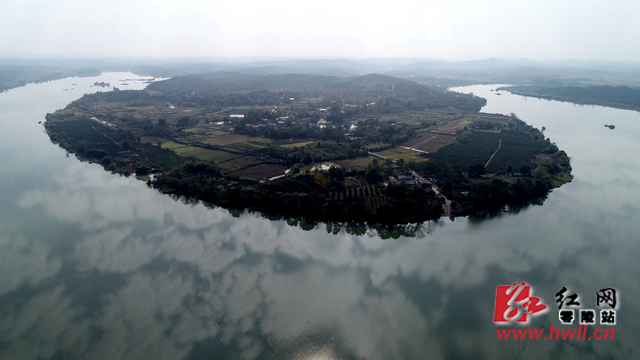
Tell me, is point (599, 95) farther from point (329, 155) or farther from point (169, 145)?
point (169, 145)

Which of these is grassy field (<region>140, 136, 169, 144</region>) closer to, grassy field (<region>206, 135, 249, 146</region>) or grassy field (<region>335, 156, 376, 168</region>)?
grassy field (<region>206, 135, 249, 146</region>)

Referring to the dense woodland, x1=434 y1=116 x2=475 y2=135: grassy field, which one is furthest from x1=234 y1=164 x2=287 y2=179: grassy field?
the dense woodland

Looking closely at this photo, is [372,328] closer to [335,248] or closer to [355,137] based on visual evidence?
[335,248]

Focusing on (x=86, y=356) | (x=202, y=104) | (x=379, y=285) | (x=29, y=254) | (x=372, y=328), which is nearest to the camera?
(x=86, y=356)

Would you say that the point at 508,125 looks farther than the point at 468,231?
Yes

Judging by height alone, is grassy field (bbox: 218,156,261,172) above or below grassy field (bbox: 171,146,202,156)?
below

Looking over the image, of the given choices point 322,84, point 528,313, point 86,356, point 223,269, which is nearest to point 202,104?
point 322,84
